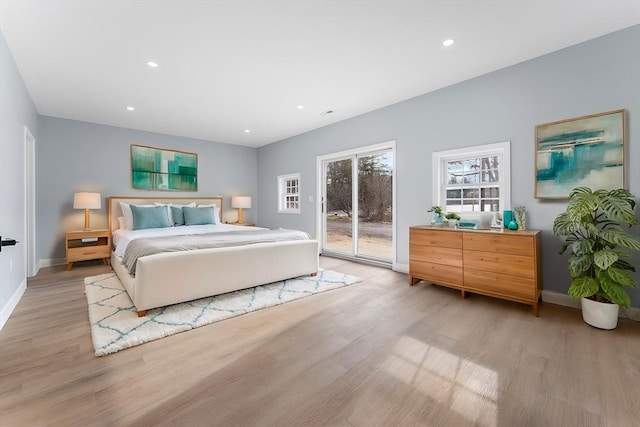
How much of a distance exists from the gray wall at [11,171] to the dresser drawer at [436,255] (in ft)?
13.5

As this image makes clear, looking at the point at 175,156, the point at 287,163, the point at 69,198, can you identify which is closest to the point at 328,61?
the point at 287,163

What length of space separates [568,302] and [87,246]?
260 inches

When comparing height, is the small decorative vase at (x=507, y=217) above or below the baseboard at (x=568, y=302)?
above

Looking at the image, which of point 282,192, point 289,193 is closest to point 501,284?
point 289,193

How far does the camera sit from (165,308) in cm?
274

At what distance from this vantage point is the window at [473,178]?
3.25 m

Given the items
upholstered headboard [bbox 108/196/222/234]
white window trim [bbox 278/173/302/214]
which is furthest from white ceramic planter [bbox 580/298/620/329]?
upholstered headboard [bbox 108/196/222/234]

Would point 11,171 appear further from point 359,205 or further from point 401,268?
point 401,268

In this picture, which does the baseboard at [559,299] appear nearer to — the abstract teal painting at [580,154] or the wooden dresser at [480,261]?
the wooden dresser at [480,261]

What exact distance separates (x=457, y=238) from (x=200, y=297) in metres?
2.85

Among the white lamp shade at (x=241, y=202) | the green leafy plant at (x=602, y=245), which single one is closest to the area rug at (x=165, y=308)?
the green leafy plant at (x=602, y=245)

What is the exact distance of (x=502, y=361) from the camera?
6.12 feet

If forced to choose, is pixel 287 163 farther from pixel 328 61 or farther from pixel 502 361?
pixel 502 361

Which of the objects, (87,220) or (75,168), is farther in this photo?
(75,168)
